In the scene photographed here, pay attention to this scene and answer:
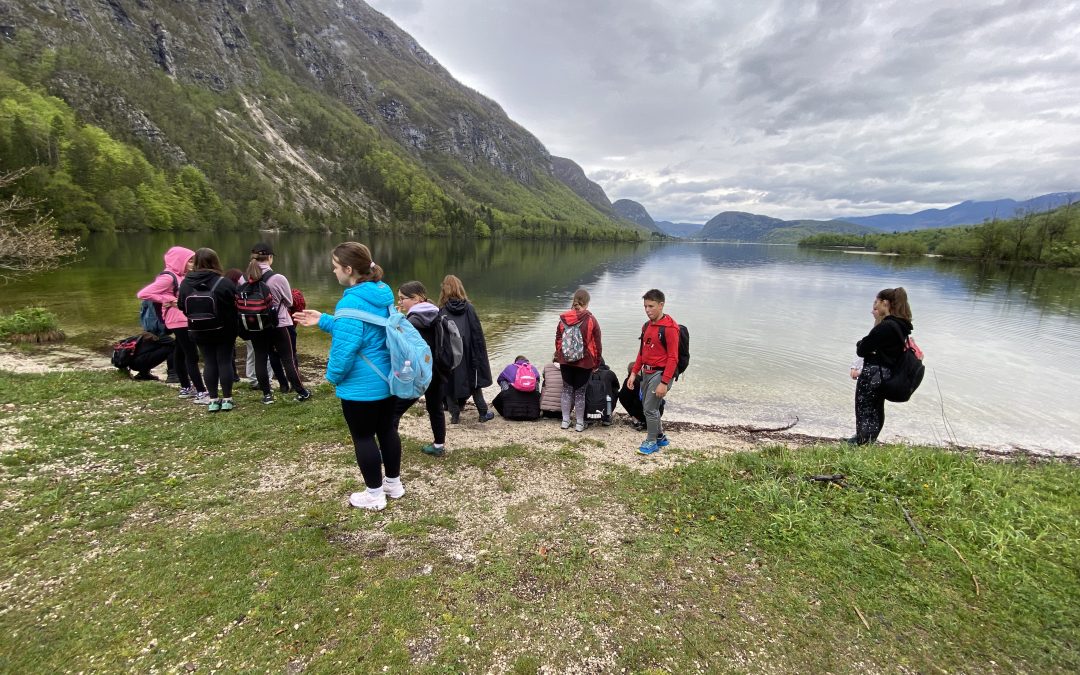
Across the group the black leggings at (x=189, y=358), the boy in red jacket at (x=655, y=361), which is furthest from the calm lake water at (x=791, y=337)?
the black leggings at (x=189, y=358)

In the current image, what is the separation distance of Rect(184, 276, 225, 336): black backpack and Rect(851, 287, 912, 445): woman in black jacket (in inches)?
397

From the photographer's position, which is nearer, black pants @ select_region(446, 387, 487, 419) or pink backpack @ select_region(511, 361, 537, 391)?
black pants @ select_region(446, 387, 487, 419)

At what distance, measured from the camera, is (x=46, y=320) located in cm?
1438

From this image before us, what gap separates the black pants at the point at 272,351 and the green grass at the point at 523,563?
1.94 metres

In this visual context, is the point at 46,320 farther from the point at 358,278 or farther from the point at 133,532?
the point at 358,278

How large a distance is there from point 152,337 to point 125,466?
18.3 feet

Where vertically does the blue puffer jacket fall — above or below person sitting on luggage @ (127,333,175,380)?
above

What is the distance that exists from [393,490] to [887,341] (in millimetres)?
7588

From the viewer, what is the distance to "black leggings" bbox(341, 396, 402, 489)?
15.0ft

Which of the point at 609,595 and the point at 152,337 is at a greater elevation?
the point at 152,337

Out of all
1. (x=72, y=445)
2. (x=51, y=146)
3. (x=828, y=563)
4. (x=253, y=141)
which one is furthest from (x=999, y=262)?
(x=253, y=141)

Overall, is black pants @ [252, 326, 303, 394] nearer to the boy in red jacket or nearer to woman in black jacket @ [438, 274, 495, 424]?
woman in black jacket @ [438, 274, 495, 424]

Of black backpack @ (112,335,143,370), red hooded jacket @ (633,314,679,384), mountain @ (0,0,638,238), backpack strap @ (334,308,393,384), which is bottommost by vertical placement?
black backpack @ (112,335,143,370)

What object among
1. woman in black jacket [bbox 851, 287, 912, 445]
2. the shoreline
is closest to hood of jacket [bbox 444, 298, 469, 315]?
the shoreline
